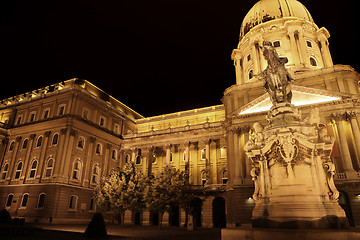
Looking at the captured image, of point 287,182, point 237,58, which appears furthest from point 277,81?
point 237,58

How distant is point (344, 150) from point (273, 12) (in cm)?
3206

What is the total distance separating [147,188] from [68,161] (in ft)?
53.7

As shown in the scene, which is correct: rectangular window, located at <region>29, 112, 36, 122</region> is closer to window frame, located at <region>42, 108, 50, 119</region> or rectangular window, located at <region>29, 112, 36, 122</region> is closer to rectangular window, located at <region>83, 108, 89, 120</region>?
window frame, located at <region>42, 108, 50, 119</region>

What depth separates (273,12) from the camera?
5047cm

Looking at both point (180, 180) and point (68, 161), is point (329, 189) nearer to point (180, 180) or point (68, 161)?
point (180, 180)

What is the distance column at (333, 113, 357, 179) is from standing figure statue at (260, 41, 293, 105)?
2337cm

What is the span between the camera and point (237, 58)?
51938 mm

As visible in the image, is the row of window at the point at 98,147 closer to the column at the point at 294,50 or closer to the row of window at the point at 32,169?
the row of window at the point at 32,169

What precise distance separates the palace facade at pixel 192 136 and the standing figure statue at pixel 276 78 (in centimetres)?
1901

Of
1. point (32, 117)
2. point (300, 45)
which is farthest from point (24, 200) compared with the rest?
point (300, 45)

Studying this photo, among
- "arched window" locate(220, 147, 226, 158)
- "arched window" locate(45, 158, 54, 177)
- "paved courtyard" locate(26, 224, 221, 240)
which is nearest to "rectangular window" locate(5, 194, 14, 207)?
"arched window" locate(45, 158, 54, 177)

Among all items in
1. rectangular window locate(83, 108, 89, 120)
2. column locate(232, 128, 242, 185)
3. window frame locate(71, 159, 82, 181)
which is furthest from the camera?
rectangular window locate(83, 108, 89, 120)

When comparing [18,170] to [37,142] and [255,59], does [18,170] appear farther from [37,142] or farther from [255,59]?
[255,59]

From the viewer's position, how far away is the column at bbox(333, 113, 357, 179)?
28.6m
